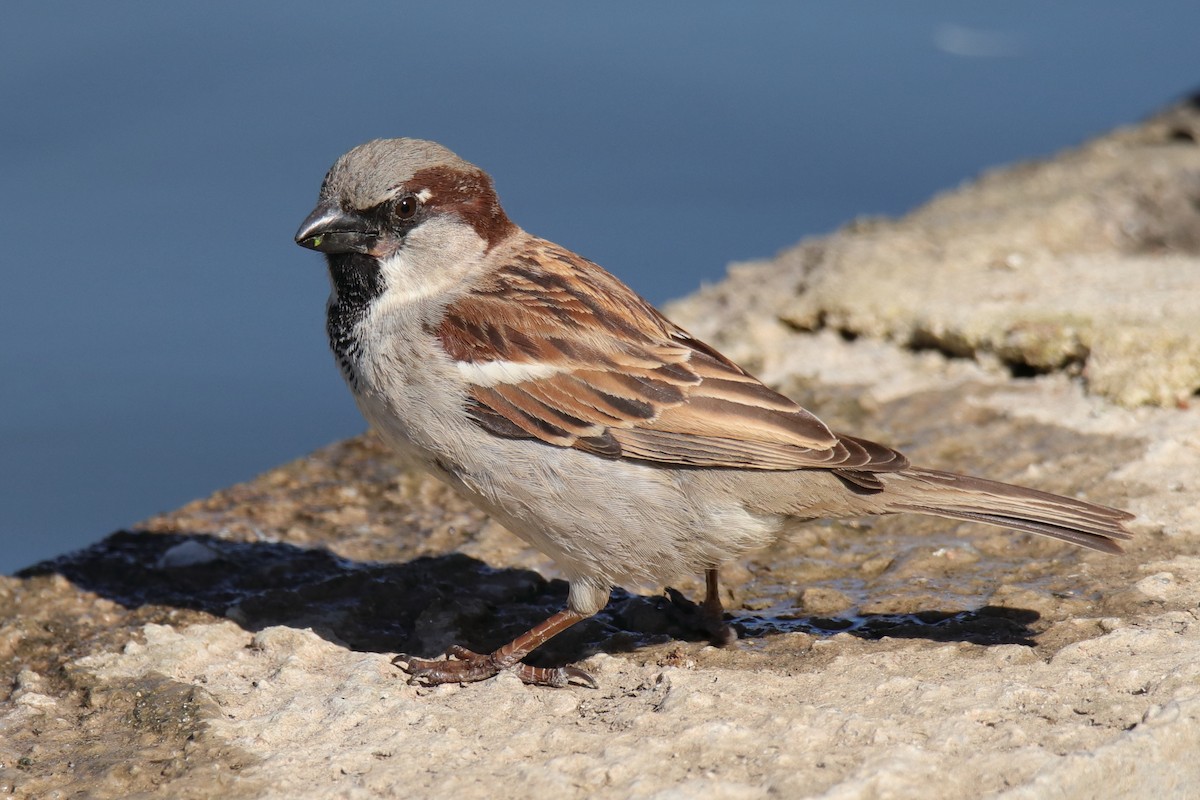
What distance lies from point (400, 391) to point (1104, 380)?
8.97 ft

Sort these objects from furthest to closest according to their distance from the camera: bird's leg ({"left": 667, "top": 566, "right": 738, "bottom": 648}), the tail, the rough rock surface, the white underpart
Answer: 1. bird's leg ({"left": 667, "top": 566, "right": 738, "bottom": 648})
2. the white underpart
3. the tail
4. the rough rock surface

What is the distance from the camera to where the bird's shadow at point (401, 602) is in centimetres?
408

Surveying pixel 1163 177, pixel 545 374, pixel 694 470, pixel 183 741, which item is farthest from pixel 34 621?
pixel 1163 177

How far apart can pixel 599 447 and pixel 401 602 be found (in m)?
1.01

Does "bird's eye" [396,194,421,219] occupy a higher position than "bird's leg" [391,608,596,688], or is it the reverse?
"bird's eye" [396,194,421,219]

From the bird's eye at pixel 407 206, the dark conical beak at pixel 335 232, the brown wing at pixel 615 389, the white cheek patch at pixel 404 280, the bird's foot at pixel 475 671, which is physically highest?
the bird's eye at pixel 407 206

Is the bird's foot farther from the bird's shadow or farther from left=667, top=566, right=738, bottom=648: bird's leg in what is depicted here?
left=667, top=566, right=738, bottom=648: bird's leg

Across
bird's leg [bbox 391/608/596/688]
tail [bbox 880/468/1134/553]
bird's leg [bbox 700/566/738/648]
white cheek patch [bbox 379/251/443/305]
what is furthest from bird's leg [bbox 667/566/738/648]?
white cheek patch [bbox 379/251/443/305]

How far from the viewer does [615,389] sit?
13.0 feet

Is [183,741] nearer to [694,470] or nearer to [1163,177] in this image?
[694,470]

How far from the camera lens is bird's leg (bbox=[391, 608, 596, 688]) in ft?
12.5

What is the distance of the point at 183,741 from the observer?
349cm

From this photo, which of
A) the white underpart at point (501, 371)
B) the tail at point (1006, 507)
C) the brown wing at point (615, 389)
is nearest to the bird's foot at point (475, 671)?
the brown wing at point (615, 389)

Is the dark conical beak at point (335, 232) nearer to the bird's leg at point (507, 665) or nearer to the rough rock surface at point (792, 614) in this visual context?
the rough rock surface at point (792, 614)
